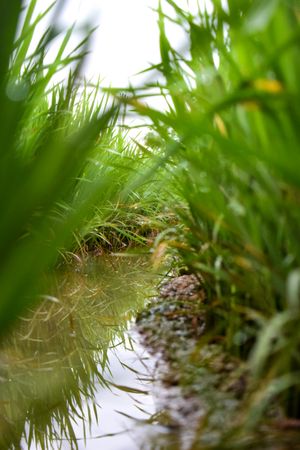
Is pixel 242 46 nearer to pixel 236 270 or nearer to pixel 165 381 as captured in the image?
pixel 236 270

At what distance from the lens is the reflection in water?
0.67 m

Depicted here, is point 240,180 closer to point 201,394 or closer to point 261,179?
point 261,179

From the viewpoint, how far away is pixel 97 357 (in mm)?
972

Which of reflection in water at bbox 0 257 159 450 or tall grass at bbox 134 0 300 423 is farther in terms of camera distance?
reflection in water at bbox 0 257 159 450

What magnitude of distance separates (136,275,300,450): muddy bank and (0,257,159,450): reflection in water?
4 centimetres

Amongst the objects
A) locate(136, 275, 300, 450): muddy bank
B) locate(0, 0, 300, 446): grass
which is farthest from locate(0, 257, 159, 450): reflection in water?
locate(0, 0, 300, 446): grass

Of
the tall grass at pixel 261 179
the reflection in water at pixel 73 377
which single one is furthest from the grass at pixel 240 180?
the reflection in water at pixel 73 377

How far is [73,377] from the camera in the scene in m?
0.88

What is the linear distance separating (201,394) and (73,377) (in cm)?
27

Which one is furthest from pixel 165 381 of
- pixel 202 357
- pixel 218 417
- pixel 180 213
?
pixel 180 213

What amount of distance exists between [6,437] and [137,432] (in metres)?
0.17

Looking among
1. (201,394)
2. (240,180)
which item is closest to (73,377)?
(201,394)

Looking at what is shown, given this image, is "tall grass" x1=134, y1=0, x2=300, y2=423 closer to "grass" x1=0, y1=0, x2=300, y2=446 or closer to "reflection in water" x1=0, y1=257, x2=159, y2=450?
"grass" x1=0, y1=0, x2=300, y2=446

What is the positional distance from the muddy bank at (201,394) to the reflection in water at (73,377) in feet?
0.13
